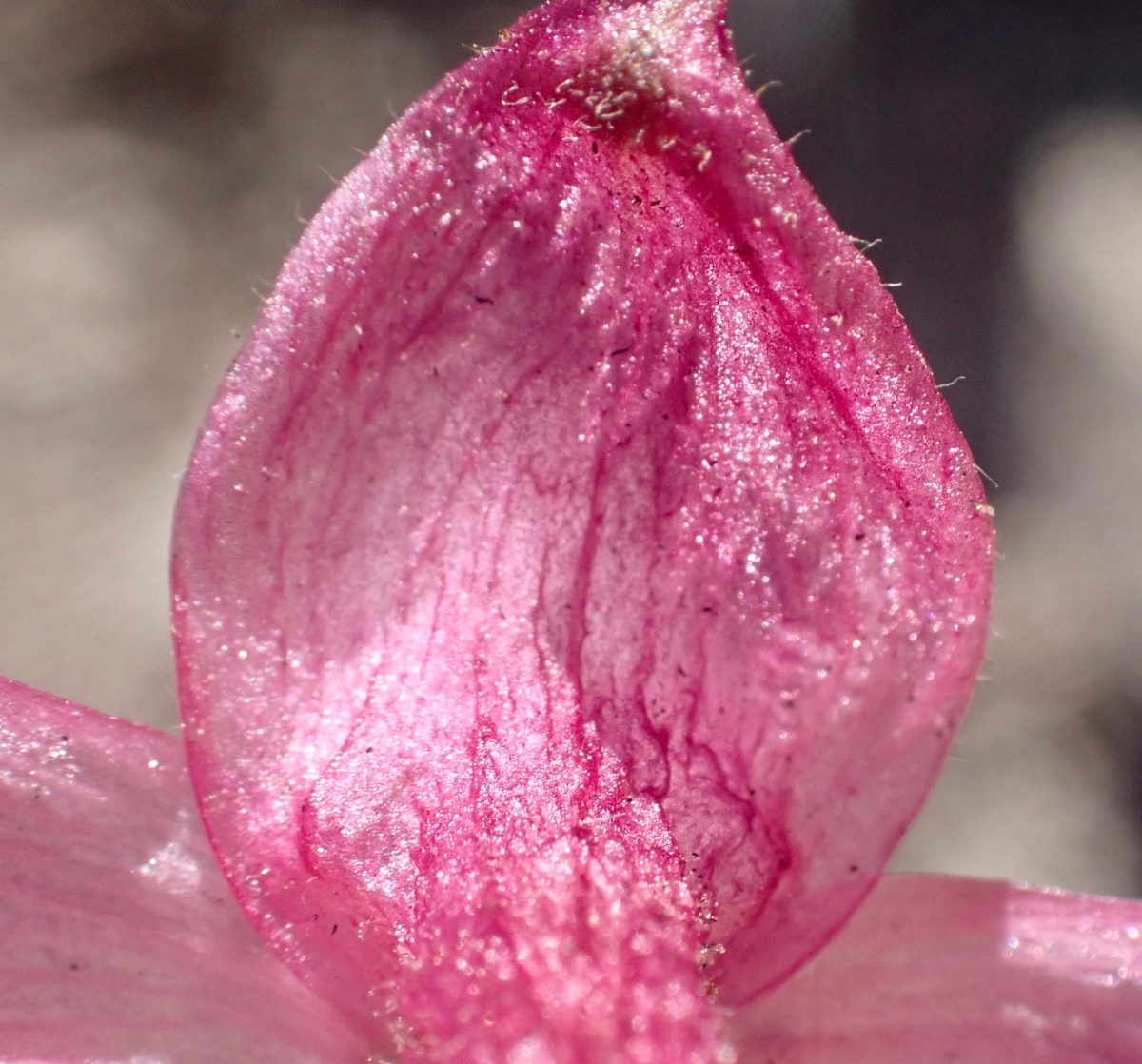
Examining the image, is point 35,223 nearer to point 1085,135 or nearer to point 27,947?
point 27,947

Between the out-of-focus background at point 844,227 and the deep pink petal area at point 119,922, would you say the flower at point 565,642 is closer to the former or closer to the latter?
the deep pink petal area at point 119,922

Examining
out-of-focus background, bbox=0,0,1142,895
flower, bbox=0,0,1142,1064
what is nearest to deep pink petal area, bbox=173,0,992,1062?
flower, bbox=0,0,1142,1064

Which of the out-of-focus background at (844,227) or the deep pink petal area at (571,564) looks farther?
the out-of-focus background at (844,227)

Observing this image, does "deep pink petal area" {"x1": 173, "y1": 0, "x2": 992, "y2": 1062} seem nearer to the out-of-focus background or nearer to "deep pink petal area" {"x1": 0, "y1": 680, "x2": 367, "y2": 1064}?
"deep pink petal area" {"x1": 0, "y1": 680, "x2": 367, "y2": 1064}

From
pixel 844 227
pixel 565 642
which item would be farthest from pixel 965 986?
pixel 844 227

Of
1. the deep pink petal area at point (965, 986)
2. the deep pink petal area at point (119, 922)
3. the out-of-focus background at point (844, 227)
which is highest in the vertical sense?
the out-of-focus background at point (844, 227)

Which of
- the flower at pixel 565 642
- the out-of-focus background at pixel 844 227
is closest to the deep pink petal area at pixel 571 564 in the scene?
the flower at pixel 565 642

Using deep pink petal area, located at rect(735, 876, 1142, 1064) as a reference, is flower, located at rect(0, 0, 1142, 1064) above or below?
above

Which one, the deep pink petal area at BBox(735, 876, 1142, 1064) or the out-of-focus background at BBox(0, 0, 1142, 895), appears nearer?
the deep pink petal area at BBox(735, 876, 1142, 1064)
